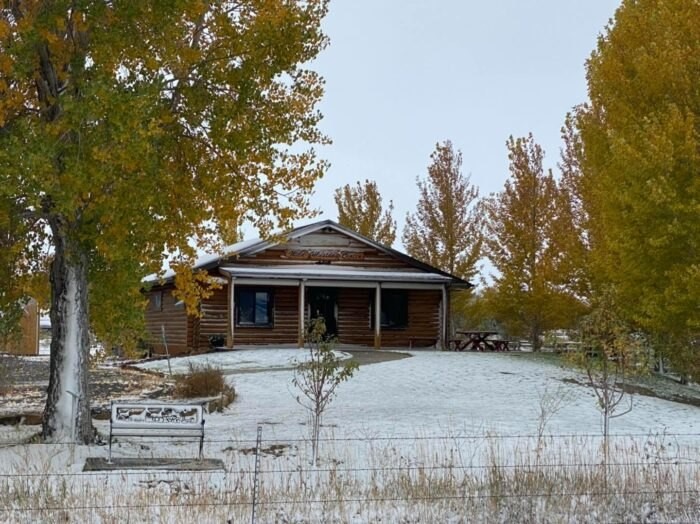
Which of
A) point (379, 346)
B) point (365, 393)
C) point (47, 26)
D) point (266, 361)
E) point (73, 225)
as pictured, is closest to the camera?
point (47, 26)

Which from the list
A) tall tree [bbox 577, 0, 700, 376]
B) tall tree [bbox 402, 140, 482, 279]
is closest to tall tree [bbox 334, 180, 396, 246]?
tall tree [bbox 402, 140, 482, 279]

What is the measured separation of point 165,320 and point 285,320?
551 centimetres

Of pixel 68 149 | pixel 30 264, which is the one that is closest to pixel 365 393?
pixel 30 264

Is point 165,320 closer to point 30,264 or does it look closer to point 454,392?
point 454,392

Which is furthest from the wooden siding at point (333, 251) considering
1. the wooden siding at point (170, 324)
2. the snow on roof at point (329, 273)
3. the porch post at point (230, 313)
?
the wooden siding at point (170, 324)

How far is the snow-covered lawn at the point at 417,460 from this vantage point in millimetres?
7688

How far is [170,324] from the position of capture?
31141 mm

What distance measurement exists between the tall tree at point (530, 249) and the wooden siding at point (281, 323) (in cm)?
735

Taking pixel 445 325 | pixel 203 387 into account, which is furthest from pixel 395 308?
pixel 203 387

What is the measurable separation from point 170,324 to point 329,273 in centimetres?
720

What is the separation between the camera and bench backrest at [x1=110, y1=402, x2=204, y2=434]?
10.2m

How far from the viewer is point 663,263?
17672 mm

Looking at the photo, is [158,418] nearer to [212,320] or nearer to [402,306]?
[212,320]

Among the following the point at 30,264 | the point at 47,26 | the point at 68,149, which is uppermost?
the point at 47,26
